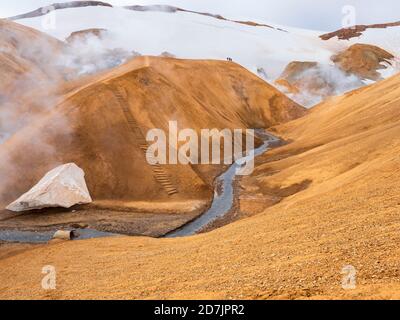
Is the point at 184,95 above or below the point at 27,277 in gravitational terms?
above

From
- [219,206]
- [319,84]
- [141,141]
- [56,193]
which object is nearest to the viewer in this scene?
[56,193]

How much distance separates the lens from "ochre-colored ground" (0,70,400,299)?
9523 millimetres

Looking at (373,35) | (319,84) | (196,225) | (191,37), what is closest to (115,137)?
(196,225)

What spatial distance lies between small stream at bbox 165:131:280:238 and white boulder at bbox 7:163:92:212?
23.6 ft

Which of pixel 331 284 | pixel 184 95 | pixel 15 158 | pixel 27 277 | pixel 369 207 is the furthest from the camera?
pixel 184 95

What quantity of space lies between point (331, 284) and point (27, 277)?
11342 mm

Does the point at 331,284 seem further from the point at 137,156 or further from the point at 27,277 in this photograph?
the point at 137,156

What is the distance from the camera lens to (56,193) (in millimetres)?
25781

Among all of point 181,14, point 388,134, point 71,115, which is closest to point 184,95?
point 71,115

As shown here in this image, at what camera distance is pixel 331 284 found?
8.98 metres

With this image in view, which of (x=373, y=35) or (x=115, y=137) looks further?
(x=373, y=35)

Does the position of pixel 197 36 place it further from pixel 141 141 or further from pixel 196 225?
pixel 196 225

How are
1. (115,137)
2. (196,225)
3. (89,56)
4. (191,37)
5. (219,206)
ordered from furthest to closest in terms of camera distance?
(191,37) < (89,56) < (115,137) < (219,206) < (196,225)

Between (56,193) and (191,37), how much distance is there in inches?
5117
